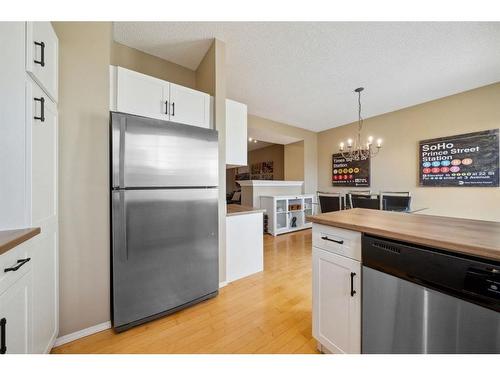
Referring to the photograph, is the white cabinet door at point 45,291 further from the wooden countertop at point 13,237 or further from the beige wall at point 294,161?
the beige wall at point 294,161

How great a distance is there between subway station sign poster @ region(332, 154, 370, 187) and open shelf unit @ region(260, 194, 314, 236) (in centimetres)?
96

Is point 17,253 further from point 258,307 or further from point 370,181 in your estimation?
point 370,181

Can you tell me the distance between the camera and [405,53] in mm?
2197

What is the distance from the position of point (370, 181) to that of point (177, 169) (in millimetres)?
4390

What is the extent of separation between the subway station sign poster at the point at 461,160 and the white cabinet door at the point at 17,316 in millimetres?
5065

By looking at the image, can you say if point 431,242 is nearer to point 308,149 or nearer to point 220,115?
point 220,115

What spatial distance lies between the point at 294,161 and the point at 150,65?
4.25 meters

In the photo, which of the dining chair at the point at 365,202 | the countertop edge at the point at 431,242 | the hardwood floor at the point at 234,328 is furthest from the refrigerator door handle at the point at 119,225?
the dining chair at the point at 365,202

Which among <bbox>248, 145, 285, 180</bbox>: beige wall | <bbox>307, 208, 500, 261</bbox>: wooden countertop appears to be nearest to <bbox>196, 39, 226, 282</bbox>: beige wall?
<bbox>307, 208, 500, 261</bbox>: wooden countertop

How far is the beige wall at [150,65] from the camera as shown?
6.84 feet

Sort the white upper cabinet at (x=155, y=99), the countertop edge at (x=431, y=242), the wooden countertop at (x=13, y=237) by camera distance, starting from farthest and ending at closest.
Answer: the white upper cabinet at (x=155, y=99) < the wooden countertop at (x=13, y=237) < the countertop edge at (x=431, y=242)

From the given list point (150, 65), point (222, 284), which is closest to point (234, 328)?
point (222, 284)

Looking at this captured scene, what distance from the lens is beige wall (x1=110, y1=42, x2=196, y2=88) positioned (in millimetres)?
2086
